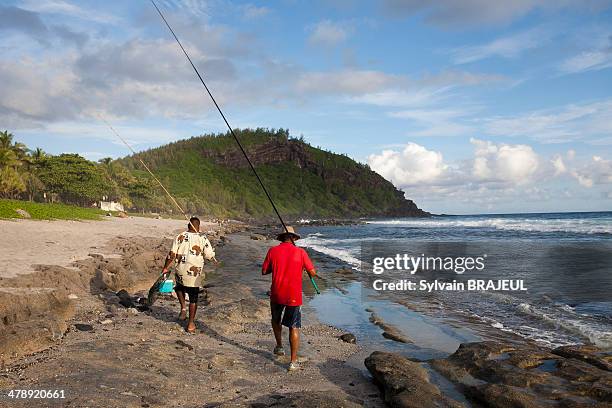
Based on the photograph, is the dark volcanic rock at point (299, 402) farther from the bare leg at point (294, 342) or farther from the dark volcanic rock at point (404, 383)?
the bare leg at point (294, 342)

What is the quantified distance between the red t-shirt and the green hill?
100739 mm

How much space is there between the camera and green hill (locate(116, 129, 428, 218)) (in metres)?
137

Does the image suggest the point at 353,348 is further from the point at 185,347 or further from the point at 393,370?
the point at 185,347

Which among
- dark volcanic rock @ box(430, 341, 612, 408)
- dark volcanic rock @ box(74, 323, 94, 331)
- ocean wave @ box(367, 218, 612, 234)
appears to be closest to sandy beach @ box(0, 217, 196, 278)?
dark volcanic rock @ box(74, 323, 94, 331)

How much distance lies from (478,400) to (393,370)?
104 centimetres

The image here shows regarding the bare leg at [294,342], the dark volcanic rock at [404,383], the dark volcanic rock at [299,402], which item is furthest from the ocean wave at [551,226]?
the dark volcanic rock at [299,402]

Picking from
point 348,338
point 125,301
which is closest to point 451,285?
point 348,338

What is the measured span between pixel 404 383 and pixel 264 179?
166835 mm

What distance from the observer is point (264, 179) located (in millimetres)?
170875

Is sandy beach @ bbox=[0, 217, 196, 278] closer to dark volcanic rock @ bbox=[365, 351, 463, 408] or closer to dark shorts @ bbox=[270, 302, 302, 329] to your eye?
dark shorts @ bbox=[270, 302, 302, 329]

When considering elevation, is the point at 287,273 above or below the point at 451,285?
above

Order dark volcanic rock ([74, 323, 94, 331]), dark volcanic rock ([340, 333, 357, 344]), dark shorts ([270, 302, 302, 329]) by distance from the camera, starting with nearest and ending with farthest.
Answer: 1. dark shorts ([270, 302, 302, 329])
2. dark volcanic rock ([74, 323, 94, 331])
3. dark volcanic rock ([340, 333, 357, 344])

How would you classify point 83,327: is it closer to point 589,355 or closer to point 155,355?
point 155,355

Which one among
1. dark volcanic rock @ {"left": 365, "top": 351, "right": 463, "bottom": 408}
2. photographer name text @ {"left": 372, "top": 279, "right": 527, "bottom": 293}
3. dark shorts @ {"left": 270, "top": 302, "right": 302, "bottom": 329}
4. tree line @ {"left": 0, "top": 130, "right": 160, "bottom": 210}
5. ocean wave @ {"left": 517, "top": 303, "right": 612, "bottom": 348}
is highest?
tree line @ {"left": 0, "top": 130, "right": 160, "bottom": 210}
